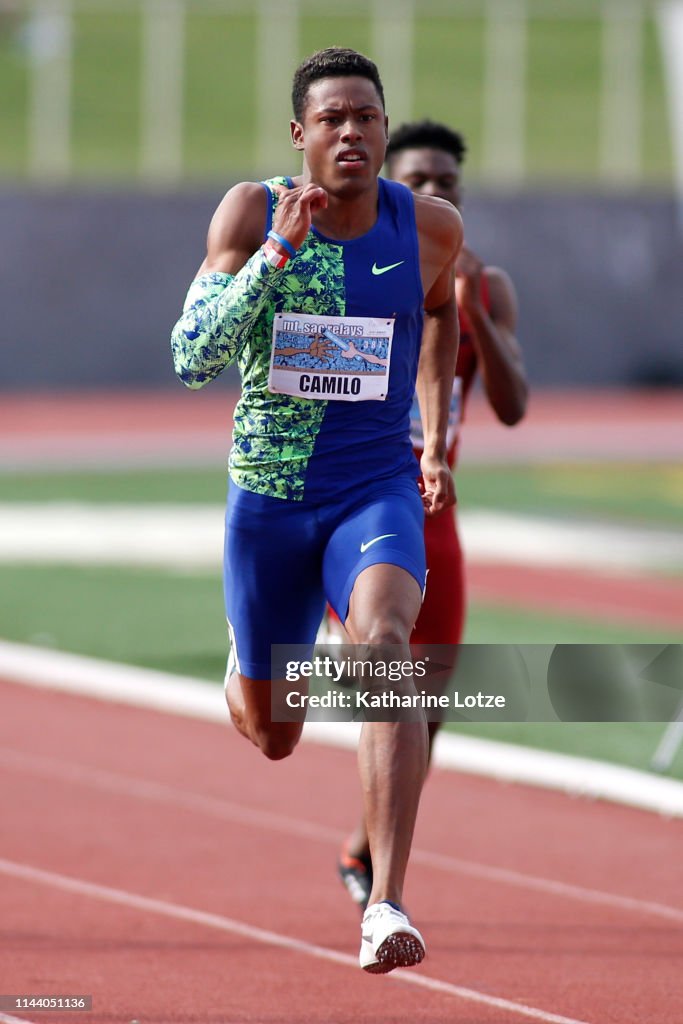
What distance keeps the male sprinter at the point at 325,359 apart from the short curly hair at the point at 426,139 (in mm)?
1350

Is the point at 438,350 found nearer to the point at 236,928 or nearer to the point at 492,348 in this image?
the point at 492,348

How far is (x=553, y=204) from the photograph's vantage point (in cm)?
2677

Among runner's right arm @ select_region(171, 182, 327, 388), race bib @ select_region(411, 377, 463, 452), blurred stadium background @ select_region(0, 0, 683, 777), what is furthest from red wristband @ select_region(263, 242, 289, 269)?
blurred stadium background @ select_region(0, 0, 683, 777)

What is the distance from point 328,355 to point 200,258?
68.2ft

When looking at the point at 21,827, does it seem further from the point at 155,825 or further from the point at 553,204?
the point at 553,204

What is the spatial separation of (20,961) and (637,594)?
7.89 meters

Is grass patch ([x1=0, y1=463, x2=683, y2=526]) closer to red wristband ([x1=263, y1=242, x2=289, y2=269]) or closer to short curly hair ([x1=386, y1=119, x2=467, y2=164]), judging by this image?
short curly hair ([x1=386, y1=119, x2=467, y2=164])

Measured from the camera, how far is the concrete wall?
25.6 m

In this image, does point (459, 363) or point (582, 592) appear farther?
point (582, 592)

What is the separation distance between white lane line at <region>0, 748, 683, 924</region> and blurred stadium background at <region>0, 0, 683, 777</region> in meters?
1.75
